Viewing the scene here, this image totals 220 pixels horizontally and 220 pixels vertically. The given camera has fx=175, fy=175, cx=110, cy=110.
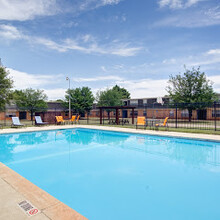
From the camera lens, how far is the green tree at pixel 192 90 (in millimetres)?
21891

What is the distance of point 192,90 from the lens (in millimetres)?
22953

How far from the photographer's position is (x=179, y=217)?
341 centimetres

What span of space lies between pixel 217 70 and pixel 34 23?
76.8ft

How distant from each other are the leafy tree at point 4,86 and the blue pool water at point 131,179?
15.4 meters

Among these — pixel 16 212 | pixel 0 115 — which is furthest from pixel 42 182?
pixel 0 115

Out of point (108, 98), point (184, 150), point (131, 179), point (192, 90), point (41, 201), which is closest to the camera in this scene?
point (41, 201)

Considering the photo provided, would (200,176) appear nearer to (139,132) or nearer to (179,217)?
(179,217)

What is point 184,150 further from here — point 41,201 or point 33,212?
point 33,212

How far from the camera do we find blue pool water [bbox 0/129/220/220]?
3.70 m

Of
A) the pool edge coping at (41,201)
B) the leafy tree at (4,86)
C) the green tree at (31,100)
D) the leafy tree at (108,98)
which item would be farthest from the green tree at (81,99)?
the pool edge coping at (41,201)

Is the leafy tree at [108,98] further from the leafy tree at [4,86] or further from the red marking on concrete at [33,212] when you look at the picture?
the red marking on concrete at [33,212]

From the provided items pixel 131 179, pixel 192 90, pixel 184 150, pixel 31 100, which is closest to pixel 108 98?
pixel 192 90

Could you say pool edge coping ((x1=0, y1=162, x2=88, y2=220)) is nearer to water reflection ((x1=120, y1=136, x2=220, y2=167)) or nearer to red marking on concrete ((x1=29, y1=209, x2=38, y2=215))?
red marking on concrete ((x1=29, y1=209, x2=38, y2=215))

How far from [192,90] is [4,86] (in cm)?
2410
